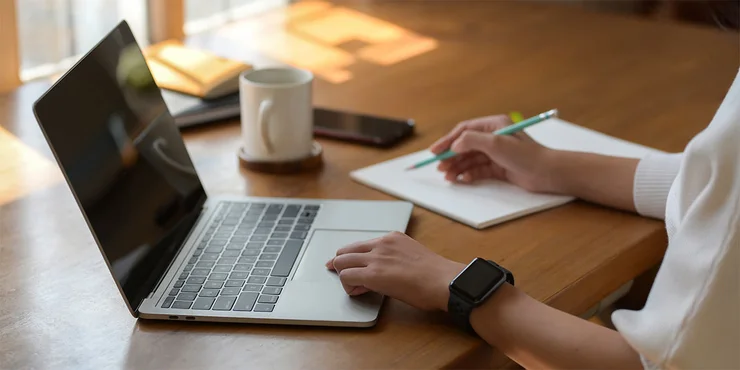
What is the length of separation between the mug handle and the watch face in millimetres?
433

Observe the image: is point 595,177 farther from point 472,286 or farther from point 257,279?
point 257,279

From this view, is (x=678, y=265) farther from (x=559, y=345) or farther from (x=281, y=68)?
(x=281, y=68)

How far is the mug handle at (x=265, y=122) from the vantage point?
1.24 m

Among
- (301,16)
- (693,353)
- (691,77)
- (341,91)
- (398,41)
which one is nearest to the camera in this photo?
(693,353)

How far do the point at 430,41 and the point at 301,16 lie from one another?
0.32 m

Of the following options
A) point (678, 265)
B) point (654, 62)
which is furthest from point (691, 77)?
point (678, 265)

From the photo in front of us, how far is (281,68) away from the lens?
1.31m

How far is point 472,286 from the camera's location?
0.91 m

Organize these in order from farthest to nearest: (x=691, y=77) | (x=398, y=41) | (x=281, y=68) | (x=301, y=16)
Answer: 1. (x=301, y=16)
2. (x=398, y=41)
3. (x=691, y=77)
4. (x=281, y=68)

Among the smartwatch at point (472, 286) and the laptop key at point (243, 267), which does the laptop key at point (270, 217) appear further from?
the smartwatch at point (472, 286)

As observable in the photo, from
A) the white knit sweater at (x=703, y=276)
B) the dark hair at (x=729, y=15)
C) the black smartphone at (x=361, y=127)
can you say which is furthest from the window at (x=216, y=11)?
the white knit sweater at (x=703, y=276)

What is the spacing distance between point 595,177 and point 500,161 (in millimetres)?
126

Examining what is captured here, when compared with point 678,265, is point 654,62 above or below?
below

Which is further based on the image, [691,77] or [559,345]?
[691,77]
